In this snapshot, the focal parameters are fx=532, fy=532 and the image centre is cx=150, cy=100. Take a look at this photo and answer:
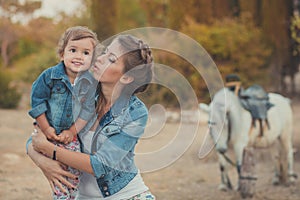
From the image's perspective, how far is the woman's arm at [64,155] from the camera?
204 centimetres

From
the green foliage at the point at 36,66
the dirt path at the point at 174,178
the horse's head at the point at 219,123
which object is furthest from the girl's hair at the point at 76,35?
the green foliage at the point at 36,66

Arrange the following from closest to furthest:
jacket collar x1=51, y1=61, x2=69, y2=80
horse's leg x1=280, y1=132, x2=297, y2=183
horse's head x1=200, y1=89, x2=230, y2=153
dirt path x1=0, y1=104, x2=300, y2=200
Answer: jacket collar x1=51, y1=61, x2=69, y2=80 < horse's head x1=200, y1=89, x2=230, y2=153 < dirt path x1=0, y1=104, x2=300, y2=200 < horse's leg x1=280, y1=132, x2=297, y2=183

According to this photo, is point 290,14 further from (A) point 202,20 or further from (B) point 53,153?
(B) point 53,153

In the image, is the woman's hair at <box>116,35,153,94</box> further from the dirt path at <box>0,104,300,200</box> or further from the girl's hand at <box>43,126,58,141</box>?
the dirt path at <box>0,104,300,200</box>

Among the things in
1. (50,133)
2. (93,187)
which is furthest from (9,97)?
(93,187)

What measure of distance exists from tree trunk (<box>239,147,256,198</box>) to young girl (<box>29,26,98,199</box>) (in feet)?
13.3

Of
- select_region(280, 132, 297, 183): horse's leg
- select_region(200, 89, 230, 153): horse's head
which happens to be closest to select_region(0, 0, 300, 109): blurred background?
select_region(280, 132, 297, 183): horse's leg

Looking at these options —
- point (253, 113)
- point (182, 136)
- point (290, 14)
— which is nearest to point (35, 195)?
point (253, 113)

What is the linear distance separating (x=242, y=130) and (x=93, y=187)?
453cm

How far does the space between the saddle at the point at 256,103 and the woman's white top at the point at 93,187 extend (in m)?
4.55

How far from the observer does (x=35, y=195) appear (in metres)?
6.20

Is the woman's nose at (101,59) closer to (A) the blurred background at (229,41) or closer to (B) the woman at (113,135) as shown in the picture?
(B) the woman at (113,135)

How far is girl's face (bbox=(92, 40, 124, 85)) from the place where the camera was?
2109mm

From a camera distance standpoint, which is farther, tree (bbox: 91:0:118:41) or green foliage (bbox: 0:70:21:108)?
tree (bbox: 91:0:118:41)
